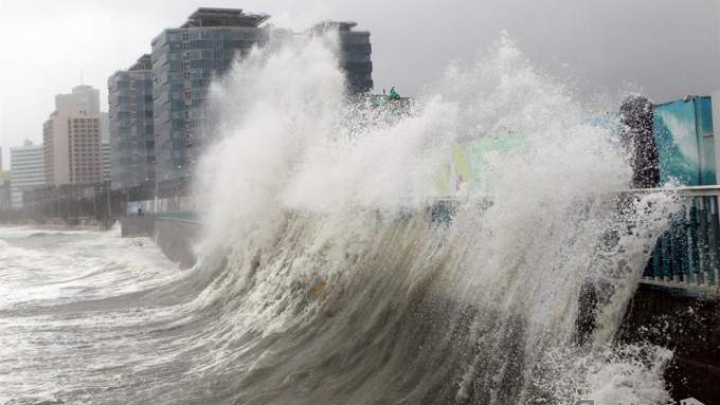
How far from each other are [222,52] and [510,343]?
9359cm

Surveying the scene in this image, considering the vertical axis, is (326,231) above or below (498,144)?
below

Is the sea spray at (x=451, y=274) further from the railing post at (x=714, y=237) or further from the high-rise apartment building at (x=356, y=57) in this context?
the high-rise apartment building at (x=356, y=57)

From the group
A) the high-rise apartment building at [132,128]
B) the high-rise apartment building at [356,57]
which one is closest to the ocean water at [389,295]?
the high-rise apartment building at [356,57]

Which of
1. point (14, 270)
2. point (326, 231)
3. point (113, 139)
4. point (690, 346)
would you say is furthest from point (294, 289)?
point (113, 139)

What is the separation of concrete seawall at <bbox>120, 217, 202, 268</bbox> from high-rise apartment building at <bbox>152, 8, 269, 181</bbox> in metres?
38.8

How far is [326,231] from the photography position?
1337 cm

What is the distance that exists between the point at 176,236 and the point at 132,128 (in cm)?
9340

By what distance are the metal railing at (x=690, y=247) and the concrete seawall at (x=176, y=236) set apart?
69.8ft

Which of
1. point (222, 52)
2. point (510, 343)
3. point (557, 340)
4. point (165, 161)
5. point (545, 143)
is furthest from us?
point (165, 161)

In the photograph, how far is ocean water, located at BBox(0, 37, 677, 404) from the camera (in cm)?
620

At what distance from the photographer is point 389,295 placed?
9.78 metres

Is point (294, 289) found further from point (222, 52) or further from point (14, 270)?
point (222, 52)

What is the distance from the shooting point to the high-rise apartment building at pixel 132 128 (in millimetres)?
120688

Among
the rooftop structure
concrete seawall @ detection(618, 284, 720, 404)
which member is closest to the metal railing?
concrete seawall @ detection(618, 284, 720, 404)
